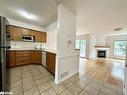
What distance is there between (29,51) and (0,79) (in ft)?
9.86

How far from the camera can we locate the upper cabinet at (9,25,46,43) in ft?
12.6

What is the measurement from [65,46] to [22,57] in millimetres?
2800

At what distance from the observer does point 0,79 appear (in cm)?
156

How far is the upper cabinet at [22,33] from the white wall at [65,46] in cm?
258

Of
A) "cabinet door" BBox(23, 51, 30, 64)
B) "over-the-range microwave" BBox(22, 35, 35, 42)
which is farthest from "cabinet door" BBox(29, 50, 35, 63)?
"over-the-range microwave" BBox(22, 35, 35, 42)

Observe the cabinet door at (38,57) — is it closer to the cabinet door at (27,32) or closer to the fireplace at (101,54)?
the cabinet door at (27,32)

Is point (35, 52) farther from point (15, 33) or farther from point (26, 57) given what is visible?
point (15, 33)

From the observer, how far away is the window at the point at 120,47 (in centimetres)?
749

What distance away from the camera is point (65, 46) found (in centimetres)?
276

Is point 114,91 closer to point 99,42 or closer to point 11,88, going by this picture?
point 11,88

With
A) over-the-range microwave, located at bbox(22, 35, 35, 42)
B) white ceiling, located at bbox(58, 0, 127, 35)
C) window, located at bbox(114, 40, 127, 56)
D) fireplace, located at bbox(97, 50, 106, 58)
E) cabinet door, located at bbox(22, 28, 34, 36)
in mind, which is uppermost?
white ceiling, located at bbox(58, 0, 127, 35)

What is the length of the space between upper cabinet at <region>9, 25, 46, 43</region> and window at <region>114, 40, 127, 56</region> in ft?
24.6

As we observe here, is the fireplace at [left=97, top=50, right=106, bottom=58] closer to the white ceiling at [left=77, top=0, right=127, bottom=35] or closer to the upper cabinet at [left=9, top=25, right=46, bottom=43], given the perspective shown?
the white ceiling at [left=77, top=0, right=127, bottom=35]

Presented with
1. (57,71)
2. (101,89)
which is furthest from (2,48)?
(101,89)
